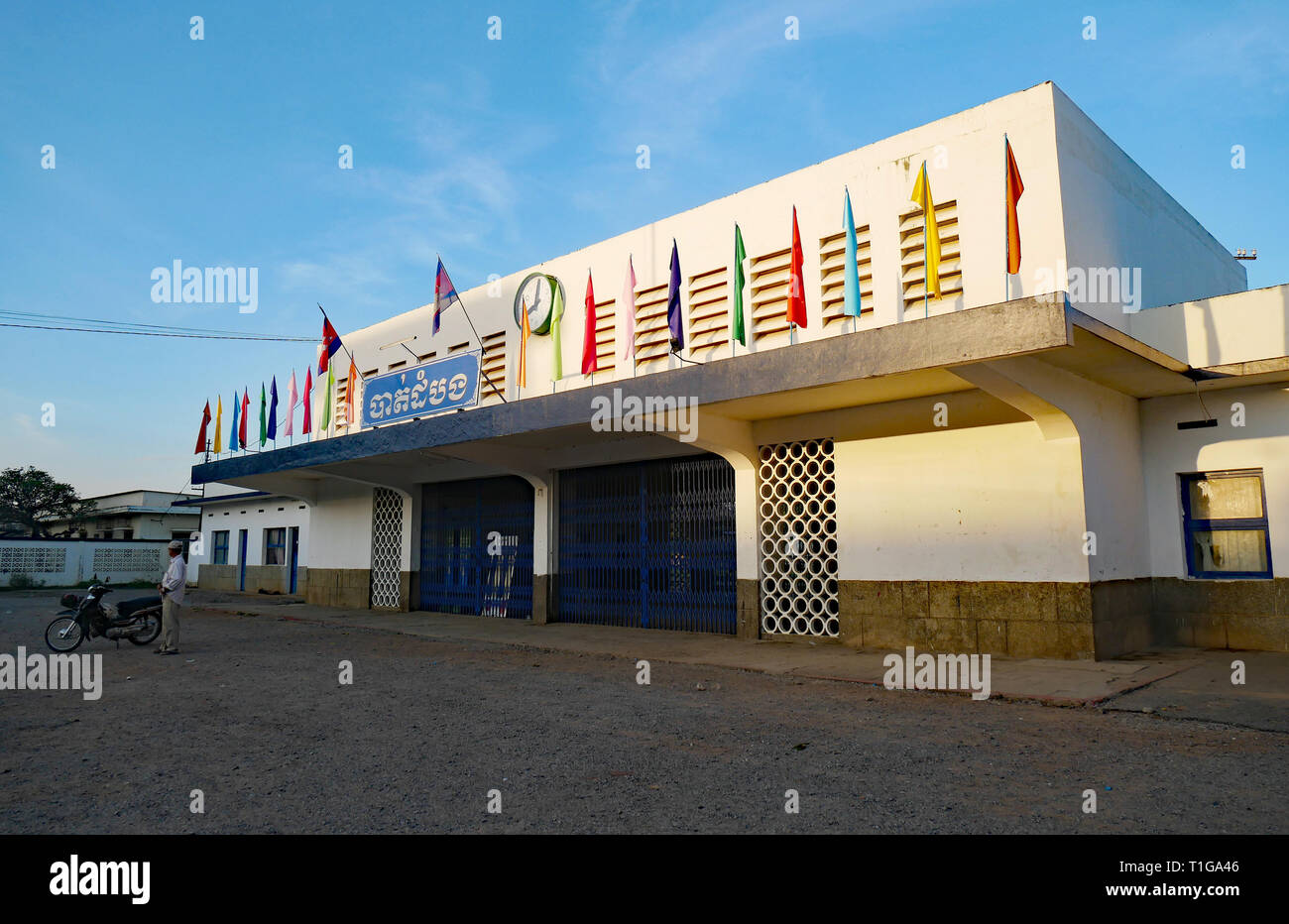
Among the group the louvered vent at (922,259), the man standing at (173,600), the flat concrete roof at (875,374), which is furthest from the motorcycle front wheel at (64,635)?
the louvered vent at (922,259)

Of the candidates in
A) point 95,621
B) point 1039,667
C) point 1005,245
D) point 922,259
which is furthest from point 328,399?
point 1039,667

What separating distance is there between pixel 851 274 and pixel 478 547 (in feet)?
36.0

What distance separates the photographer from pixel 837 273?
11078 mm

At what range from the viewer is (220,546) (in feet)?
98.1

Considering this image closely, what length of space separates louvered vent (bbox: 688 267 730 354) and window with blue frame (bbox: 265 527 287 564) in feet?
61.4

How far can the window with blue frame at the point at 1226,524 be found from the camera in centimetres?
995

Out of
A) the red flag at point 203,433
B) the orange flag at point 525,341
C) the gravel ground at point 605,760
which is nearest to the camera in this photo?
the gravel ground at point 605,760

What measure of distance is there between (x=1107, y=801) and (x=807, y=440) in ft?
25.9

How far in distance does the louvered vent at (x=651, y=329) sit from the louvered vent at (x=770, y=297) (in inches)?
66.4

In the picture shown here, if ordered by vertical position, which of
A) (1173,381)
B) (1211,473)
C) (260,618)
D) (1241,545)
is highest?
(1173,381)

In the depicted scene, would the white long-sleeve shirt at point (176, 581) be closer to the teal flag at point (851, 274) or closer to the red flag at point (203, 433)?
the teal flag at point (851, 274)

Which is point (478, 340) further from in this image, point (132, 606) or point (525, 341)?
point (132, 606)
